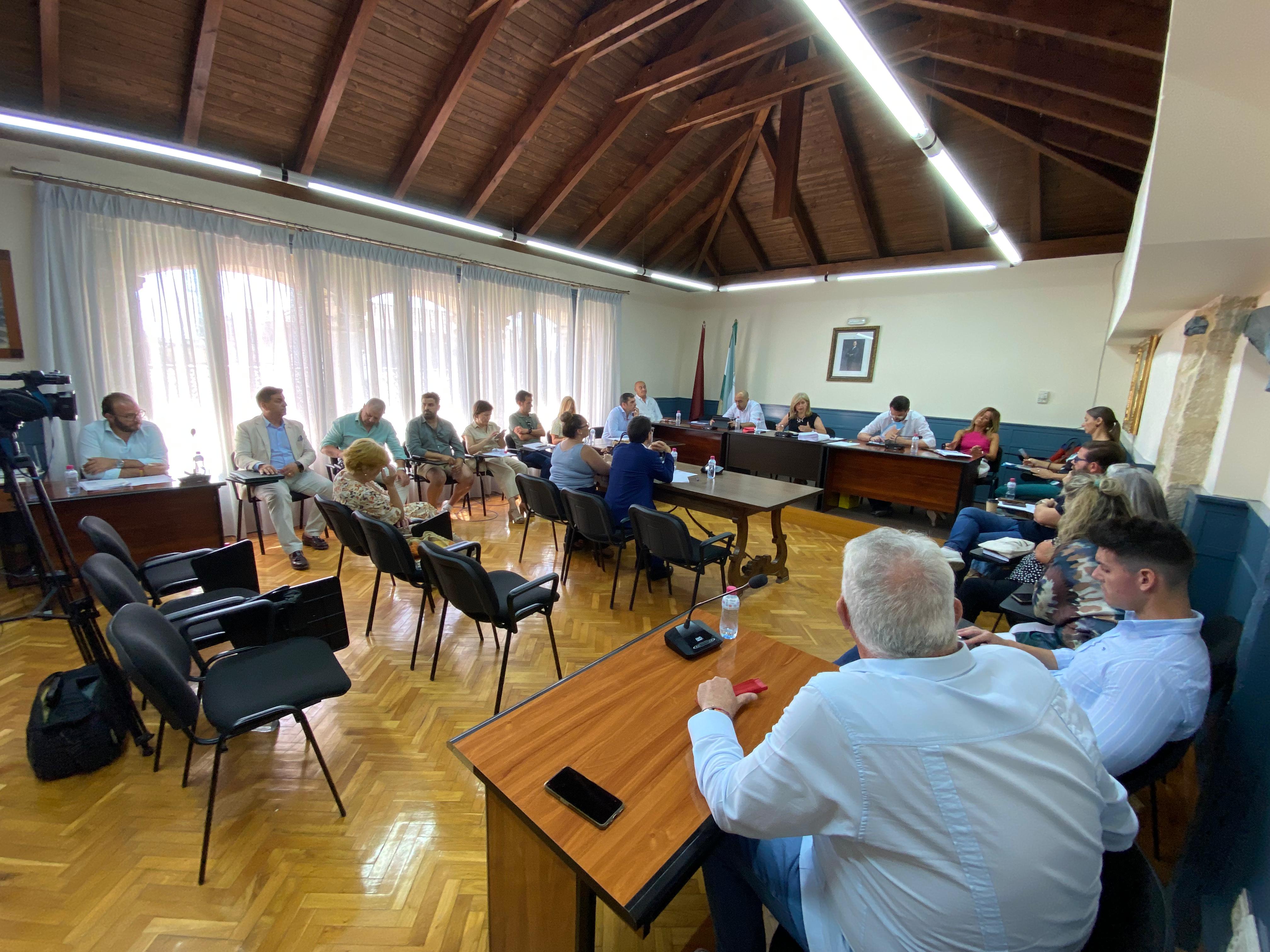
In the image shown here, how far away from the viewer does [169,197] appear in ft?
12.7

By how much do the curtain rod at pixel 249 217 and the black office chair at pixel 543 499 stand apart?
3.07 meters

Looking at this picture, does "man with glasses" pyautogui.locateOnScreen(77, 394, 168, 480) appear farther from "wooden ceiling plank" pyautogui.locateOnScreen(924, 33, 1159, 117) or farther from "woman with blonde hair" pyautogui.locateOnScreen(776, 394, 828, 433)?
"wooden ceiling plank" pyautogui.locateOnScreen(924, 33, 1159, 117)

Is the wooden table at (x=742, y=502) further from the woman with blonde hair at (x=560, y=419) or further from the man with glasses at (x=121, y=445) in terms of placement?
the man with glasses at (x=121, y=445)

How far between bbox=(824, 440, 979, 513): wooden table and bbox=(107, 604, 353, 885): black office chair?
504cm

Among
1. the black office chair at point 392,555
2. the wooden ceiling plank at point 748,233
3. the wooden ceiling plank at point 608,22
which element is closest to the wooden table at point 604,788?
the black office chair at point 392,555

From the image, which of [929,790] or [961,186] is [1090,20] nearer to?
[961,186]

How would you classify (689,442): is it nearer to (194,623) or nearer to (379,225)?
(379,225)

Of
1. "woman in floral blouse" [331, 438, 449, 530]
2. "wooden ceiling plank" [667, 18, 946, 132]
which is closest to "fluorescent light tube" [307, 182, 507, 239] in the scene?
"wooden ceiling plank" [667, 18, 946, 132]

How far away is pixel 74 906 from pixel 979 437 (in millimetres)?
6664

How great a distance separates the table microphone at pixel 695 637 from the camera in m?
1.50

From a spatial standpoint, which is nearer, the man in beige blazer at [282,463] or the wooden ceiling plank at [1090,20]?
the wooden ceiling plank at [1090,20]

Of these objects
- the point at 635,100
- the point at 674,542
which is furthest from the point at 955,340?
the point at 674,542

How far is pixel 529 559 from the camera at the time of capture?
13.6 feet

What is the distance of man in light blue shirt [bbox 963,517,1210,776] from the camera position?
A: 3.87ft
